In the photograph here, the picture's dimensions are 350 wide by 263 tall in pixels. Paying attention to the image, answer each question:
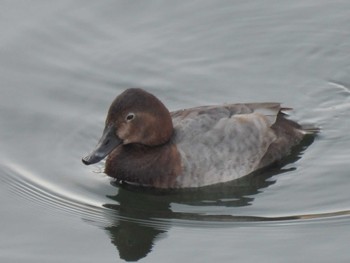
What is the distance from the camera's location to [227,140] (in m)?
10.7

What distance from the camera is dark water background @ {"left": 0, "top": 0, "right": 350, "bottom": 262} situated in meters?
9.48

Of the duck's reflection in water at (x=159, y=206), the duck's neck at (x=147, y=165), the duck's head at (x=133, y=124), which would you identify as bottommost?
the duck's reflection in water at (x=159, y=206)

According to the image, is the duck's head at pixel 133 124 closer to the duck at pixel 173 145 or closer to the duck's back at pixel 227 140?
the duck at pixel 173 145

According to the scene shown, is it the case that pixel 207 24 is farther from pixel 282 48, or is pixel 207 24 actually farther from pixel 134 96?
pixel 134 96

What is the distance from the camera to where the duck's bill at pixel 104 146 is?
10.2 meters

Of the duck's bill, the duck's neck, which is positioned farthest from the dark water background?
the duck's bill

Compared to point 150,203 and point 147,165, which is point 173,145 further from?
point 150,203

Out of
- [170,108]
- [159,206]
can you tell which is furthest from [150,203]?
[170,108]

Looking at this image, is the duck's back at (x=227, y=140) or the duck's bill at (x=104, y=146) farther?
the duck's back at (x=227, y=140)

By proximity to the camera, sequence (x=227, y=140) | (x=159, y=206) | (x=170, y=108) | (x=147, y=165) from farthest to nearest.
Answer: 1. (x=170, y=108)
2. (x=227, y=140)
3. (x=147, y=165)
4. (x=159, y=206)

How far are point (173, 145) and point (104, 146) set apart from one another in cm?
68

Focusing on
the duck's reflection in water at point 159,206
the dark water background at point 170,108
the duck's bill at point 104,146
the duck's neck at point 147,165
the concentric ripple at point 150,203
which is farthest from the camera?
the duck's neck at point 147,165

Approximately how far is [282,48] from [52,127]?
3.01 m

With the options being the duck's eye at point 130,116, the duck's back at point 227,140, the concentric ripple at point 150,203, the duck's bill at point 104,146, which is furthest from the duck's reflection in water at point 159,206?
the duck's eye at point 130,116
